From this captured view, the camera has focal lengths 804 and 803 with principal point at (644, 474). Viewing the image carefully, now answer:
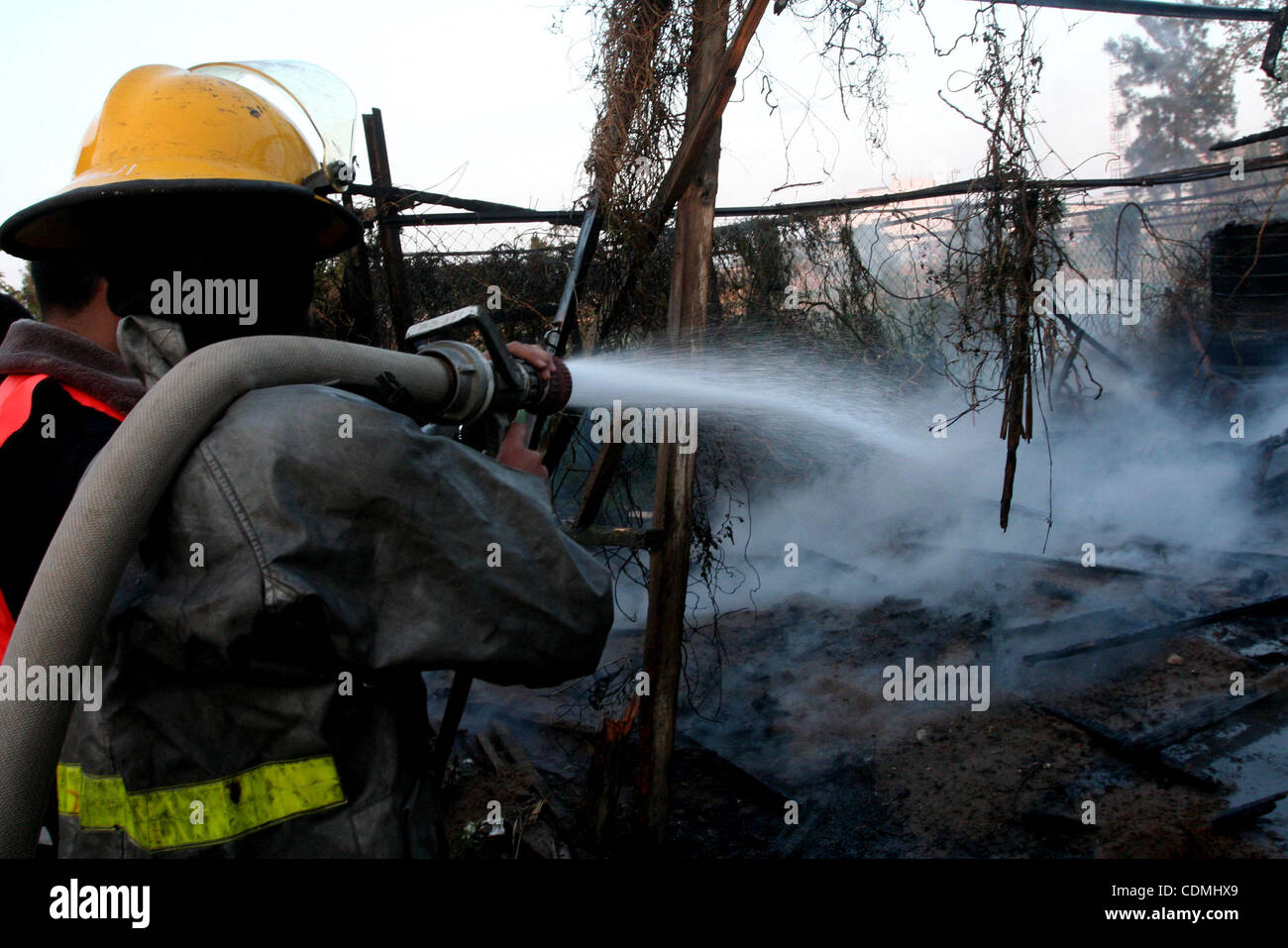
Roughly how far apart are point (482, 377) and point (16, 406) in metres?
0.81

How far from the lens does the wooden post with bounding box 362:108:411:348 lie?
4465 millimetres

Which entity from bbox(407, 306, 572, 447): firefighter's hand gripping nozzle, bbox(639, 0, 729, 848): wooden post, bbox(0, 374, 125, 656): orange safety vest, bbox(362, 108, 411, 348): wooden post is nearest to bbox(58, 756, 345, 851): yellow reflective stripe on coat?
bbox(0, 374, 125, 656): orange safety vest

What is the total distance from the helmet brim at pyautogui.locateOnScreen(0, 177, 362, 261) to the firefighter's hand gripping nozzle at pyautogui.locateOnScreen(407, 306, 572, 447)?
33cm

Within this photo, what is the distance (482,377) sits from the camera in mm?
1720

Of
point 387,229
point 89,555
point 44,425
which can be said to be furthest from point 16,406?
point 387,229

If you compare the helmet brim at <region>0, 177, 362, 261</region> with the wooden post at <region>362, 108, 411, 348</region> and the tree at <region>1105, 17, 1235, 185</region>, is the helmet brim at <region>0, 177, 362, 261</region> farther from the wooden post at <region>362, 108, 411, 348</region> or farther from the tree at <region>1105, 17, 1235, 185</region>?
the tree at <region>1105, 17, 1235, 185</region>

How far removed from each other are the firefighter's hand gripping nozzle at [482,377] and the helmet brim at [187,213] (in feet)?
1.07

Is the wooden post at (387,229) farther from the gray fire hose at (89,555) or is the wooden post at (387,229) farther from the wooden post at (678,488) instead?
the gray fire hose at (89,555)

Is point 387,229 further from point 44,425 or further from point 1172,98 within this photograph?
point 1172,98
